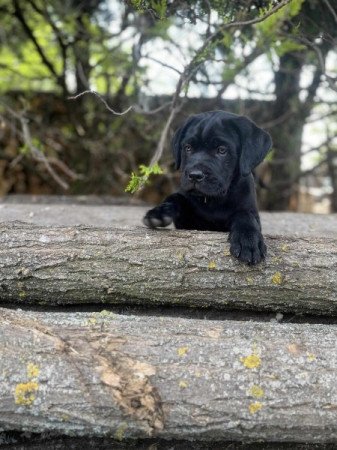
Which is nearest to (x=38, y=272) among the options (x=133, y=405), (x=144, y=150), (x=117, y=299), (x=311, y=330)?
(x=117, y=299)

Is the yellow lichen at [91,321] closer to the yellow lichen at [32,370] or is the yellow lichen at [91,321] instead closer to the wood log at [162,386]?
the wood log at [162,386]

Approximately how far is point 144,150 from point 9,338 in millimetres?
7559

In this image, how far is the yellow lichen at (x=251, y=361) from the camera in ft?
9.96

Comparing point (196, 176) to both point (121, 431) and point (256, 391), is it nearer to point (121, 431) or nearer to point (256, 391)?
point (256, 391)

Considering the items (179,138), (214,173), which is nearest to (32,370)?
(214,173)

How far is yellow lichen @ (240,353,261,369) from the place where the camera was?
9.96 ft

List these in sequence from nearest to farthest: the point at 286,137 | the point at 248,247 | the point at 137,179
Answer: the point at 248,247
the point at 137,179
the point at 286,137

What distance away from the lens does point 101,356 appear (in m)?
3.00

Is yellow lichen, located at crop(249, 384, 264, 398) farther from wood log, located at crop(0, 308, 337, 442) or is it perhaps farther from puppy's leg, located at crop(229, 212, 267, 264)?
puppy's leg, located at crop(229, 212, 267, 264)

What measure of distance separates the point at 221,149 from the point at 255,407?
73.1 inches

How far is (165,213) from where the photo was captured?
159 inches

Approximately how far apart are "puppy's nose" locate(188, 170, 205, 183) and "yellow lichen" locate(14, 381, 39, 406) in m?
1.64

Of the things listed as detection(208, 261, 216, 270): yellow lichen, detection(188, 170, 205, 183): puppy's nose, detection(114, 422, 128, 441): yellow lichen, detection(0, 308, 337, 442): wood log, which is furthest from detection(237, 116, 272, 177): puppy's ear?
detection(114, 422, 128, 441): yellow lichen

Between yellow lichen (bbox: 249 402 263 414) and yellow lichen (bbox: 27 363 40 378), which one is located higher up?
yellow lichen (bbox: 27 363 40 378)
